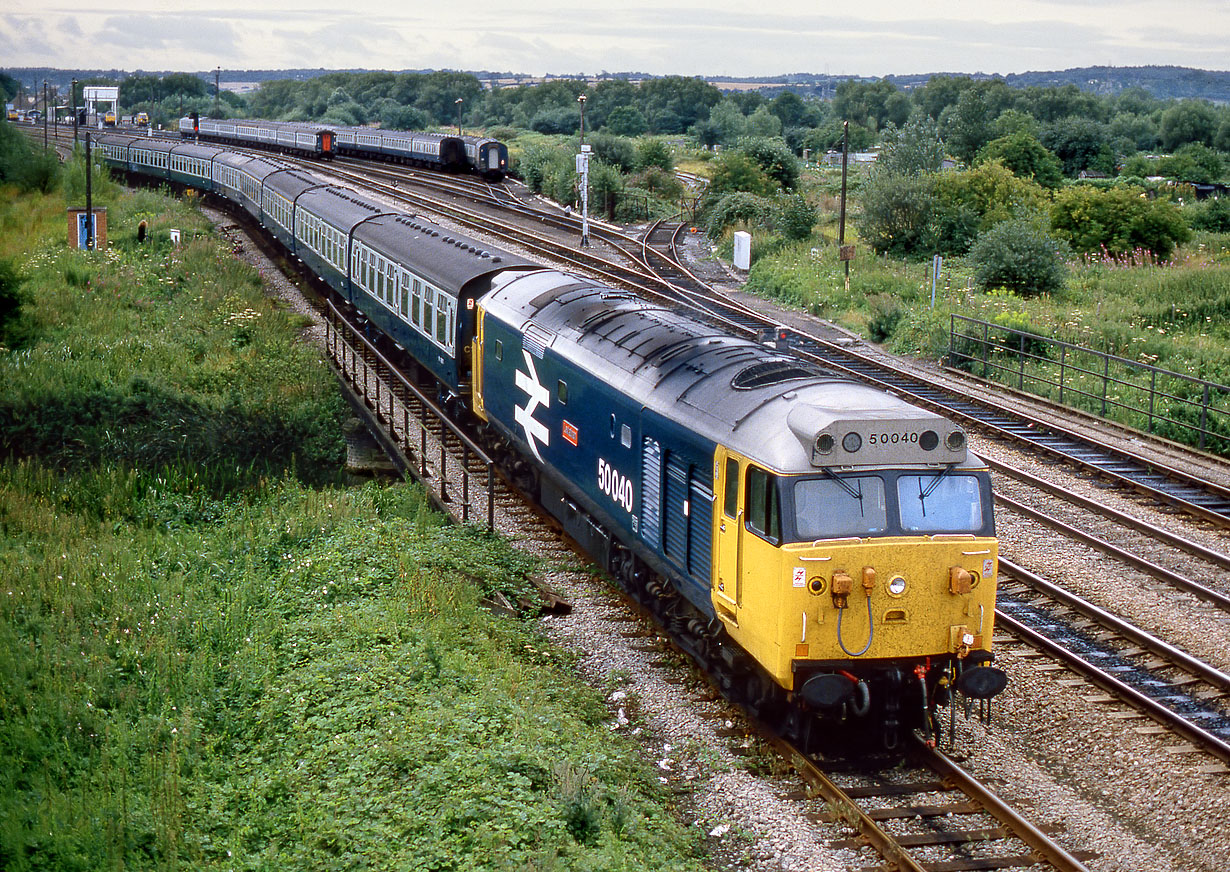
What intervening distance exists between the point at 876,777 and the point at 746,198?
41292mm

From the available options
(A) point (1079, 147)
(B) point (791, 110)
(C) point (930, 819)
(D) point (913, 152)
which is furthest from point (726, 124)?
(C) point (930, 819)

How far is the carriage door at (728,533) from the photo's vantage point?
10.5 meters

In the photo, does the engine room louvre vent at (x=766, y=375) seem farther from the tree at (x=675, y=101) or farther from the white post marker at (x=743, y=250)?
the tree at (x=675, y=101)

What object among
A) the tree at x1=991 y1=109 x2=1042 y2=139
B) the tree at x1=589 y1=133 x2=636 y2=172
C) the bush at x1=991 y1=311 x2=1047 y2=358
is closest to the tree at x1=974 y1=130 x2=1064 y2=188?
the tree at x1=589 y1=133 x2=636 y2=172

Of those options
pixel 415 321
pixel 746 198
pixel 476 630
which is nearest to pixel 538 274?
pixel 415 321

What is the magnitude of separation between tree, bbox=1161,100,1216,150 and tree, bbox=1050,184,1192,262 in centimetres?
9671

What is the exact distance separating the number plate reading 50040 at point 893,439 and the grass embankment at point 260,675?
339cm

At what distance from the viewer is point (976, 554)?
10.2 m

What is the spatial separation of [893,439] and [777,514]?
3.82ft

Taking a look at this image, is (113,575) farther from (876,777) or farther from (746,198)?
(746,198)

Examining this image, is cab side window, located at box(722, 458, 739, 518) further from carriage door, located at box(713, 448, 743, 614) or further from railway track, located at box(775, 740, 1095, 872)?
railway track, located at box(775, 740, 1095, 872)

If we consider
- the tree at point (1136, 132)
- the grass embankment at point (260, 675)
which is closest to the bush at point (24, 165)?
the grass embankment at point (260, 675)

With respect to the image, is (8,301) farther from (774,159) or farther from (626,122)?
(626,122)

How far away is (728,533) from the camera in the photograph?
1070cm
